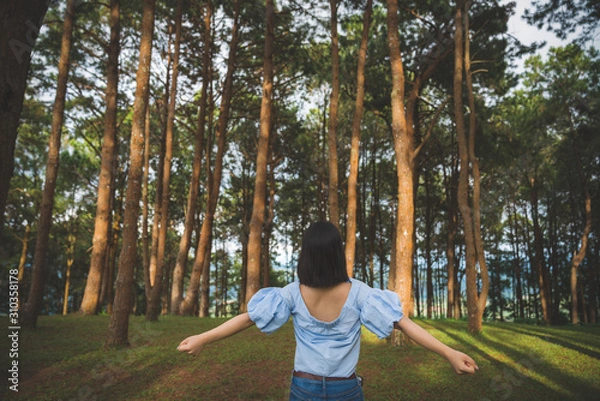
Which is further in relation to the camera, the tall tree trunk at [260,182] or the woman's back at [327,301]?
the tall tree trunk at [260,182]

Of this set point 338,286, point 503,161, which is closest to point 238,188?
point 503,161

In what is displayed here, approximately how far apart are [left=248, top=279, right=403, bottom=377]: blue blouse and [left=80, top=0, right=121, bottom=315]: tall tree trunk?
1250 centimetres

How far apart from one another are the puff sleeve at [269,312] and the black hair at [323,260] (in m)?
0.25

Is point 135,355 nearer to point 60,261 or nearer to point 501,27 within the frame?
point 501,27

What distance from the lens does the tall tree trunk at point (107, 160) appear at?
13.3 metres

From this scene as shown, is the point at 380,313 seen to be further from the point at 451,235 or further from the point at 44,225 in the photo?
the point at 451,235

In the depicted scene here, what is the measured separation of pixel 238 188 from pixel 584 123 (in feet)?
73.2

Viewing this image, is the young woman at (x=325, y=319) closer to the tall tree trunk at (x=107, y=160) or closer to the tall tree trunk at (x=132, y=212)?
the tall tree trunk at (x=132, y=212)

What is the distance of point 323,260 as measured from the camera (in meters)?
2.36

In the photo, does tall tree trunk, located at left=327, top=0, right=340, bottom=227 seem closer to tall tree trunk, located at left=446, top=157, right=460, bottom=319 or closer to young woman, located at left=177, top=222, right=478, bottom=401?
young woman, located at left=177, top=222, right=478, bottom=401

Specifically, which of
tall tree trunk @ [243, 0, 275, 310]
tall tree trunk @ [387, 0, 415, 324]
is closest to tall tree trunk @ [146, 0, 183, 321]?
tall tree trunk @ [243, 0, 275, 310]

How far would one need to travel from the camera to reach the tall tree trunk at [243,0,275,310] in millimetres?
13672

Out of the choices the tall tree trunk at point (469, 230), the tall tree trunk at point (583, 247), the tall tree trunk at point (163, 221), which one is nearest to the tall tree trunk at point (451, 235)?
the tall tree trunk at point (583, 247)

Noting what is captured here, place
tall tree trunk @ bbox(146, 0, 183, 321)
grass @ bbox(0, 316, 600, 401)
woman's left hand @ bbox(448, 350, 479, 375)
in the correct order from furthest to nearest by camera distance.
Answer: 1. tall tree trunk @ bbox(146, 0, 183, 321)
2. grass @ bbox(0, 316, 600, 401)
3. woman's left hand @ bbox(448, 350, 479, 375)
